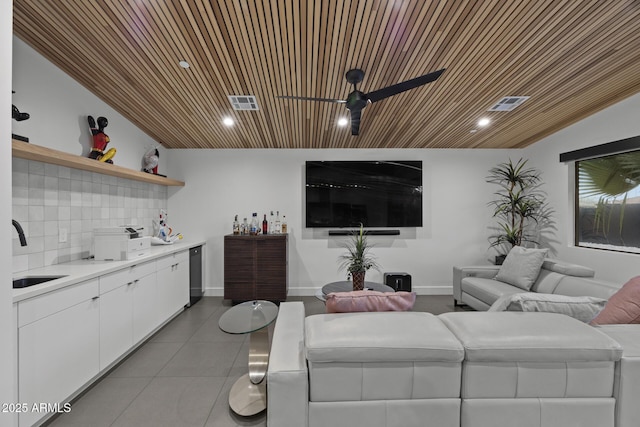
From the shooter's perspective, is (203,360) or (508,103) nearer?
(203,360)

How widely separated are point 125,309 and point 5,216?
194 centimetres

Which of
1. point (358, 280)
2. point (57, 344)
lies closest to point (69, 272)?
point (57, 344)

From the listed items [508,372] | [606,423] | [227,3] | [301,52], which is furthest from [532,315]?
[227,3]

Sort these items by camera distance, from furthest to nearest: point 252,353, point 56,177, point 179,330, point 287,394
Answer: point 179,330
point 56,177
point 252,353
point 287,394

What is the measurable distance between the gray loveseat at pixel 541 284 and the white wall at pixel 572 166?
0.50 meters

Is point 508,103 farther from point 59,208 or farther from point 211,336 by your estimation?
point 59,208

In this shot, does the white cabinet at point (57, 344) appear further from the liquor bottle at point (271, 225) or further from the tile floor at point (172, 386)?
the liquor bottle at point (271, 225)

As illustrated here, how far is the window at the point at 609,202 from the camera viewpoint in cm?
299

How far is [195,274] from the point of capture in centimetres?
415

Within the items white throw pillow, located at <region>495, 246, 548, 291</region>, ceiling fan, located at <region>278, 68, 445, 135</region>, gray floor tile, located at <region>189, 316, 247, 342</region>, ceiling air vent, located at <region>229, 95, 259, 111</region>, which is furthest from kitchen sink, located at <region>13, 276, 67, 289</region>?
white throw pillow, located at <region>495, 246, 548, 291</region>

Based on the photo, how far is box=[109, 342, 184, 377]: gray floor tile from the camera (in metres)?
2.36

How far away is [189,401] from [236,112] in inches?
108

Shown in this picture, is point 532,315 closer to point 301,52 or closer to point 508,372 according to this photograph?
point 508,372

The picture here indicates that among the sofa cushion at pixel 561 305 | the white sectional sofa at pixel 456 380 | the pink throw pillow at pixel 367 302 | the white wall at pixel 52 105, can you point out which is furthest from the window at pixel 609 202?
the white wall at pixel 52 105
